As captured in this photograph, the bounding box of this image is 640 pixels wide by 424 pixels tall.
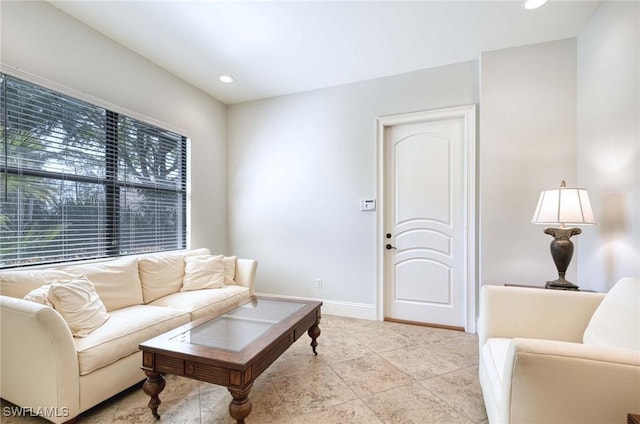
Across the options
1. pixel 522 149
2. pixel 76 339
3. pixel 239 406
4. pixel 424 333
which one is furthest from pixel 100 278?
pixel 522 149

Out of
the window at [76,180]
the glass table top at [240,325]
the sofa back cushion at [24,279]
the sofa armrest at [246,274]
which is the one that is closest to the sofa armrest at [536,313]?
the glass table top at [240,325]

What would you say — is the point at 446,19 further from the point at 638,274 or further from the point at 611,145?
the point at 638,274

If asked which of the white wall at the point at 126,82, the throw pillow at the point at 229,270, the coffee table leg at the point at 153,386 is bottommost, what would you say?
the coffee table leg at the point at 153,386

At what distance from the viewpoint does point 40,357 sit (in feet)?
4.87

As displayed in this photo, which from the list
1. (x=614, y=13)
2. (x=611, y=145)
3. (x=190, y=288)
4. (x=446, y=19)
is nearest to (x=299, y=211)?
(x=190, y=288)

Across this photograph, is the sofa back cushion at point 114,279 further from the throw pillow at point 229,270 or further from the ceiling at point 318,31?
the ceiling at point 318,31

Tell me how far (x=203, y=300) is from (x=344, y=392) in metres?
1.35

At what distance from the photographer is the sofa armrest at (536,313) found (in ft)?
5.03

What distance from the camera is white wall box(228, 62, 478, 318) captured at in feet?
10.4

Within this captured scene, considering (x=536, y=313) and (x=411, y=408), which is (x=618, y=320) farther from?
(x=411, y=408)

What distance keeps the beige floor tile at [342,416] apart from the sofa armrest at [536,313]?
0.79 metres

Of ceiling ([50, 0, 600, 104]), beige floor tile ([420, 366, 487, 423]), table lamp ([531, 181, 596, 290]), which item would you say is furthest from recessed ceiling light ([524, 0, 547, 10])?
beige floor tile ([420, 366, 487, 423])

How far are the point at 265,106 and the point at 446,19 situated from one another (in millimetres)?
2258

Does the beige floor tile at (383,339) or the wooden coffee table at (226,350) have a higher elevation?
the wooden coffee table at (226,350)
